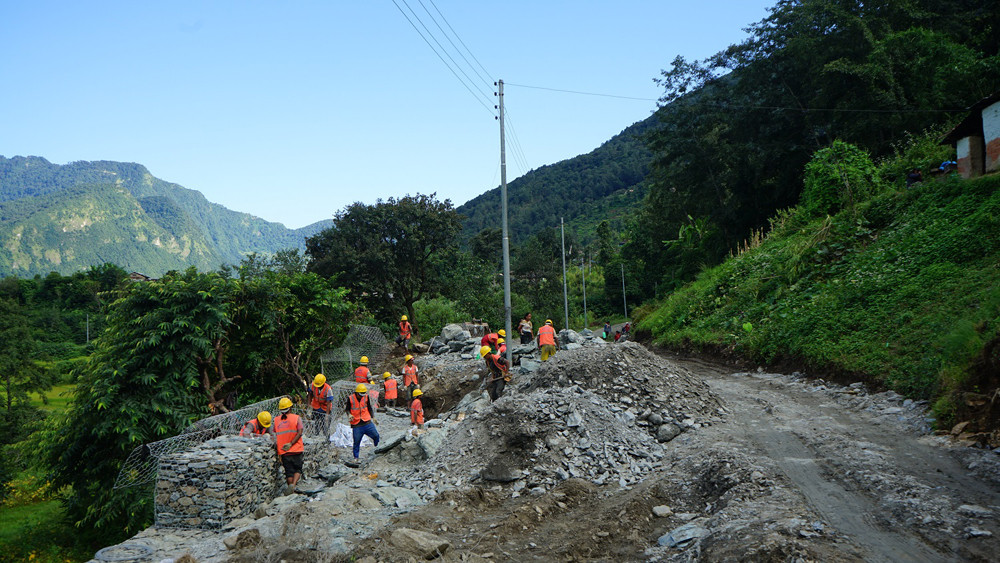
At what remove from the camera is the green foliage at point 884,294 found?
404 inches

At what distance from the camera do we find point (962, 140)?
53.5ft

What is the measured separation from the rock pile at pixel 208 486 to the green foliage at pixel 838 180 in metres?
18.6

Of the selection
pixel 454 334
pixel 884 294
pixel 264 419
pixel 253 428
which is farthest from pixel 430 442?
pixel 454 334

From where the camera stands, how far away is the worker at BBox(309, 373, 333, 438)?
42.7 feet

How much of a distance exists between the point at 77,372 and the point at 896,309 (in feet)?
60.3

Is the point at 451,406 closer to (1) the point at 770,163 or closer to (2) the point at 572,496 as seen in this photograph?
(2) the point at 572,496

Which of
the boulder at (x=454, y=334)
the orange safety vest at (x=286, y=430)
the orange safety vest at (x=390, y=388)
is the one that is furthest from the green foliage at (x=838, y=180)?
the orange safety vest at (x=286, y=430)

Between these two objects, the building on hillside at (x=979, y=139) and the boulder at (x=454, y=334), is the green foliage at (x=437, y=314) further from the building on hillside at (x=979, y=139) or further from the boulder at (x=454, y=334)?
the building on hillside at (x=979, y=139)

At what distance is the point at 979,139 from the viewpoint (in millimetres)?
15758

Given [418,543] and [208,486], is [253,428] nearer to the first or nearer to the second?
[208,486]

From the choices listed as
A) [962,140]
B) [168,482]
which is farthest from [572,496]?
[962,140]

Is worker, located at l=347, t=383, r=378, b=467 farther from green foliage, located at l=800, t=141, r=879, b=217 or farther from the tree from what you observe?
the tree

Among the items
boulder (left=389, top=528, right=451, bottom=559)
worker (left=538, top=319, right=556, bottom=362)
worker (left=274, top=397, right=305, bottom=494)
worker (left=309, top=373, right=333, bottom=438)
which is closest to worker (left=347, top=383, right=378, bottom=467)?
worker (left=274, top=397, right=305, bottom=494)

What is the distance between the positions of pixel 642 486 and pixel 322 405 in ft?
24.9
